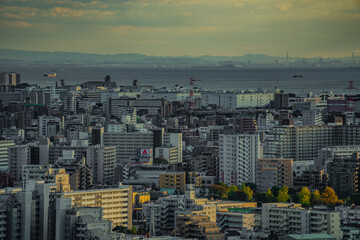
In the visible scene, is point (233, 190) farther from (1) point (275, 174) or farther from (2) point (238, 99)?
(2) point (238, 99)

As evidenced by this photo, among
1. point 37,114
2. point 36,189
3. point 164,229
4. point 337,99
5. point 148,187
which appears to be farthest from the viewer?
point 337,99

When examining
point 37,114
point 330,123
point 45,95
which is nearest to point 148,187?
point 330,123

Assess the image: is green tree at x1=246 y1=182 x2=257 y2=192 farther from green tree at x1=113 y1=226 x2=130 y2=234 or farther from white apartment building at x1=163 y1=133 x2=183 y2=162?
green tree at x1=113 y1=226 x2=130 y2=234

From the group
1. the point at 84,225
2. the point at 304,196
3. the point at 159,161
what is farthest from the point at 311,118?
the point at 84,225

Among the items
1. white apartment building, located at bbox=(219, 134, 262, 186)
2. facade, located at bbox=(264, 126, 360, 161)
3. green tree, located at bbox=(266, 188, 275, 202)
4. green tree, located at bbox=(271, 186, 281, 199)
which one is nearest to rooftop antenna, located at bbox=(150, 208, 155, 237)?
green tree, located at bbox=(266, 188, 275, 202)

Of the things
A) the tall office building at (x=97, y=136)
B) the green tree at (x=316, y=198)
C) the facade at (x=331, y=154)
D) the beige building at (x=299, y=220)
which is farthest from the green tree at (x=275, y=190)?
the tall office building at (x=97, y=136)

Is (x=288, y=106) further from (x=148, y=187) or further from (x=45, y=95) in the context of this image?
(x=148, y=187)
